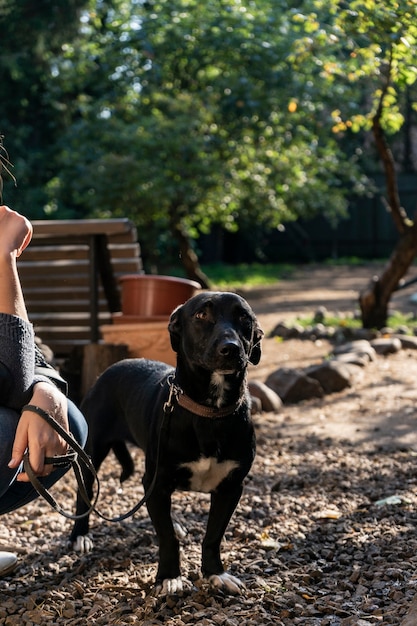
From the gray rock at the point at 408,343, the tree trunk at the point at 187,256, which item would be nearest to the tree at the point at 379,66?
the gray rock at the point at 408,343

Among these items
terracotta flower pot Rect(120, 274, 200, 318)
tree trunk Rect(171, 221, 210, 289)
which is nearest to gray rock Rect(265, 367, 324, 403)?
terracotta flower pot Rect(120, 274, 200, 318)

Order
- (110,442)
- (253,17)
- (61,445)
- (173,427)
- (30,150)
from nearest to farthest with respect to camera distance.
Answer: (61,445) → (173,427) → (110,442) → (253,17) → (30,150)

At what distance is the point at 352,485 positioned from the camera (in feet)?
13.9

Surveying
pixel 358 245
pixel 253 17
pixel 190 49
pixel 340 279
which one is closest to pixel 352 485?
pixel 253 17

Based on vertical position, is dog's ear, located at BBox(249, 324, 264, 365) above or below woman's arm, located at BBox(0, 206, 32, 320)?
below

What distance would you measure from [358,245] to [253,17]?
12887 mm

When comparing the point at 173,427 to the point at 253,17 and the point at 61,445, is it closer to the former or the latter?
the point at 61,445

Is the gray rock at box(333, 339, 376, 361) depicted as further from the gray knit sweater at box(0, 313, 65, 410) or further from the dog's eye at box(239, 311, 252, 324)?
the gray knit sweater at box(0, 313, 65, 410)

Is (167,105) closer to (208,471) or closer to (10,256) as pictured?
(208,471)

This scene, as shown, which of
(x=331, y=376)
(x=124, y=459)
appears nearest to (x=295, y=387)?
(x=331, y=376)

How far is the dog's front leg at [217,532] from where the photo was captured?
115 inches

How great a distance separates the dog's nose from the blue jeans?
0.47 m

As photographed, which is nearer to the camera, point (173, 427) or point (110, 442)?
point (173, 427)

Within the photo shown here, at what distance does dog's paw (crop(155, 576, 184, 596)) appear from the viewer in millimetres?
2839
